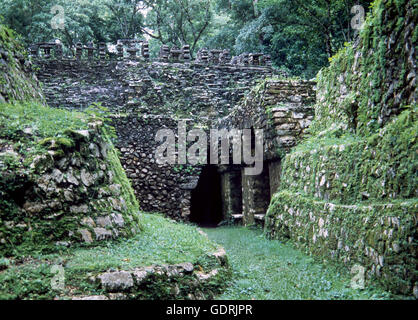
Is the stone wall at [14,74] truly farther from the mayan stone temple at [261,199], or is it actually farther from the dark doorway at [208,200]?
the dark doorway at [208,200]

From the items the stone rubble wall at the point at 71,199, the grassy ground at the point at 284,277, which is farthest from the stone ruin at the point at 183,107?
the stone rubble wall at the point at 71,199

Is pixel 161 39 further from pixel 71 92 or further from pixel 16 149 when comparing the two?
pixel 16 149

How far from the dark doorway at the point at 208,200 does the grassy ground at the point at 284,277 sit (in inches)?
247

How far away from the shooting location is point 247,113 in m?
10.1

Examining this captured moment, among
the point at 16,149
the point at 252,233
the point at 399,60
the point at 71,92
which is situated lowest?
the point at 252,233

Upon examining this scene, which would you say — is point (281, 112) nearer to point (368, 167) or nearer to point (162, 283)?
point (368, 167)

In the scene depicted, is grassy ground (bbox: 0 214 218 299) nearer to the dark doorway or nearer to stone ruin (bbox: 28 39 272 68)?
the dark doorway

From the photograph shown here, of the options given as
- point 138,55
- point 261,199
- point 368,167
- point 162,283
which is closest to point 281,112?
point 261,199

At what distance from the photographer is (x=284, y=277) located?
4980 mm

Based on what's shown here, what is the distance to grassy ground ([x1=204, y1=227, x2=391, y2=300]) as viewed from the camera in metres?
4.11

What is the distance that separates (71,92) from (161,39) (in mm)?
17024

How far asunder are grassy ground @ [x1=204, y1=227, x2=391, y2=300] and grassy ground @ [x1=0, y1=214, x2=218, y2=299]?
2.31 feet
